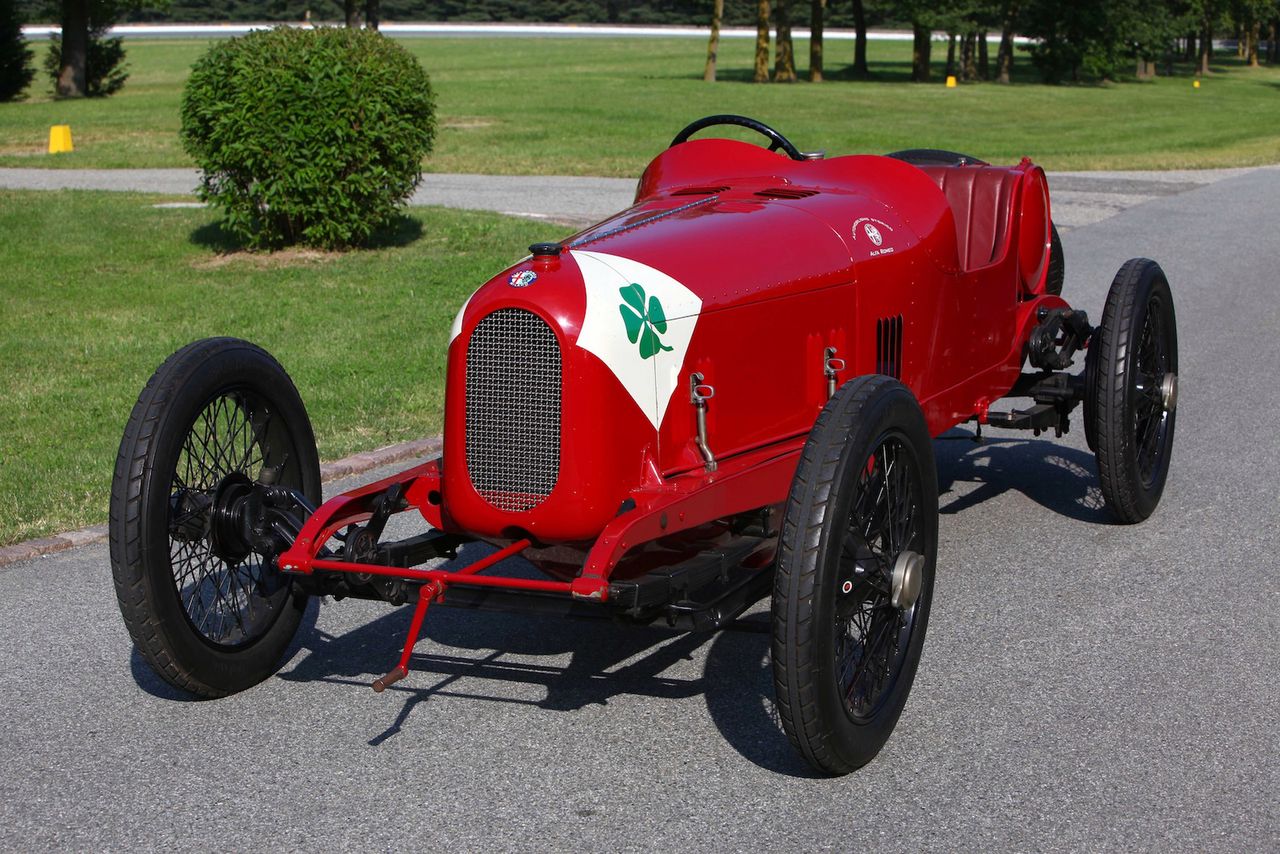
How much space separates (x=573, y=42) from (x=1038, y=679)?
6905 cm

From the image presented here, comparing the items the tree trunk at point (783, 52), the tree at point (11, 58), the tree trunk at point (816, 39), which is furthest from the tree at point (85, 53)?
the tree trunk at point (816, 39)

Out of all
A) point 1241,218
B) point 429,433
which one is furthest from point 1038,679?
point 1241,218

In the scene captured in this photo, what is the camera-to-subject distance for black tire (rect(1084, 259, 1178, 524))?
5.92 meters

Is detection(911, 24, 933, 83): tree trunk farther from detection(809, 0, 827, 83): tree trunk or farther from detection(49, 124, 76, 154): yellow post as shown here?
detection(49, 124, 76, 154): yellow post

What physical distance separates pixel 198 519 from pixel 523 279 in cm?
126

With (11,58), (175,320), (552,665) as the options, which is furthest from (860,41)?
(552,665)

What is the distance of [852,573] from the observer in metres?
3.95

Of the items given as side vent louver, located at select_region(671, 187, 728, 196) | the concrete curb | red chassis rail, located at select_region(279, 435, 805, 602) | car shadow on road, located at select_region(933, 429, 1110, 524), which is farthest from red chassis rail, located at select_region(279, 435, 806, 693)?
car shadow on road, located at select_region(933, 429, 1110, 524)

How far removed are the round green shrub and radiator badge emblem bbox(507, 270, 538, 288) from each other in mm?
9149

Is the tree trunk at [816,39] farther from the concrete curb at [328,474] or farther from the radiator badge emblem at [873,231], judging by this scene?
the radiator badge emblem at [873,231]

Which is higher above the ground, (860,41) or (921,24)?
(921,24)

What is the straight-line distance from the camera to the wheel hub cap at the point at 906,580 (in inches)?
160

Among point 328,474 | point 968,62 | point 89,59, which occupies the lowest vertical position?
point 328,474

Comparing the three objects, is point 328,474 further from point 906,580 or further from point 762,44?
point 762,44
